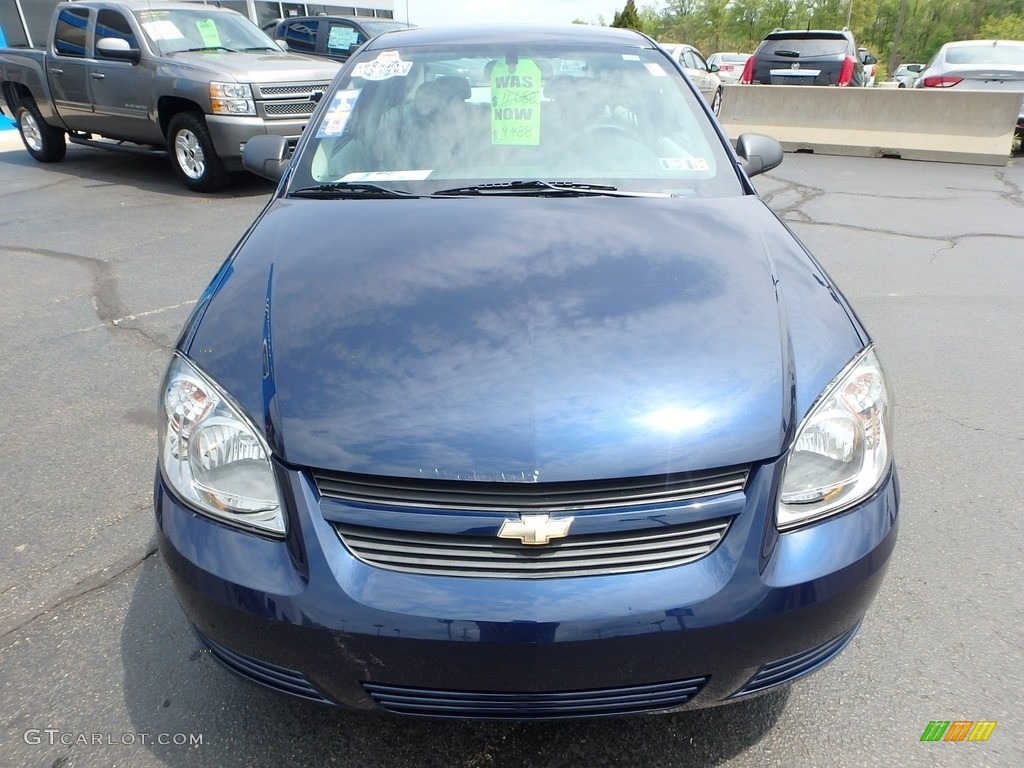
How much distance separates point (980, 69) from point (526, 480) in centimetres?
1224

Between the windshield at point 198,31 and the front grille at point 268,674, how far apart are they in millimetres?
8311

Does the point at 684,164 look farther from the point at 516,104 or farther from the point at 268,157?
the point at 268,157

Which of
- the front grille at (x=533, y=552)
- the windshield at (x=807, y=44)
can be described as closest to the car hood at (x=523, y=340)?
the front grille at (x=533, y=552)

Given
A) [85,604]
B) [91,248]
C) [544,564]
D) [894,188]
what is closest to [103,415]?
[85,604]

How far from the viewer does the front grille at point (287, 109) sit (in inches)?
303

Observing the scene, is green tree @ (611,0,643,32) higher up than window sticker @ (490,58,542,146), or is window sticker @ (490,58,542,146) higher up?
window sticker @ (490,58,542,146)

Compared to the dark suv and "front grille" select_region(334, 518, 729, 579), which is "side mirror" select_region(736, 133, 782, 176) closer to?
"front grille" select_region(334, 518, 729, 579)

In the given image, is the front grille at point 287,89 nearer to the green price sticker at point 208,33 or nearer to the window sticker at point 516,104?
the green price sticker at point 208,33

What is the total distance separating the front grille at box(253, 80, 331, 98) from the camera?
300 inches

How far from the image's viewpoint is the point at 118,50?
7781mm

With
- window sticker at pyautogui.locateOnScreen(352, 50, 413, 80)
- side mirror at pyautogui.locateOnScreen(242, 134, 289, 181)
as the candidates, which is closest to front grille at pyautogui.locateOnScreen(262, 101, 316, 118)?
side mirror at pyautogui.locateOnScreen(242, 134, 289, 181)

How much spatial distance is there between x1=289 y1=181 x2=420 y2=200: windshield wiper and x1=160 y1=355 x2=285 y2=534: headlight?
946 millimetres

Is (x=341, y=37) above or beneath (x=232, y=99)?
above

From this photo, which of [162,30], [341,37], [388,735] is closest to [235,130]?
[162,30]
